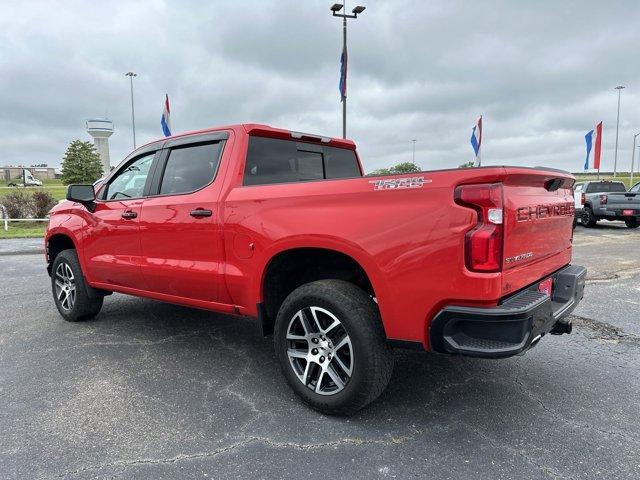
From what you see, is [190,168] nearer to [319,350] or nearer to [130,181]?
[130,181]

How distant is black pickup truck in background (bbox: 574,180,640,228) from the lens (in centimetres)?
1515

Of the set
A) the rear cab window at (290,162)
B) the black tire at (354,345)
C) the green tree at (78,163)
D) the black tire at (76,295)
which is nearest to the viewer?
the black tire at (354,345)

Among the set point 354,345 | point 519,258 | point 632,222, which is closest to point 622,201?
point 632,222

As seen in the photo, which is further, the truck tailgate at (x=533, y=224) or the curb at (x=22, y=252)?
the curb at (x=22, y=252)

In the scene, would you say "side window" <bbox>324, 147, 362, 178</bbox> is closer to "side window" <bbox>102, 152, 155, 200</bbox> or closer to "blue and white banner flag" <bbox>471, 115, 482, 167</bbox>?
"side window" <bbox>102, 152, 155, 200</bbox>

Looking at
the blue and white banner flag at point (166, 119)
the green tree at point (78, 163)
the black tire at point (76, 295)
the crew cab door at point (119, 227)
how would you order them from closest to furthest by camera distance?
the crew cab door at point (119, 227) < the black tire at point (76, 295) < the blue and white banner flag at point (166, 119) < the green tree at point (78, 163)

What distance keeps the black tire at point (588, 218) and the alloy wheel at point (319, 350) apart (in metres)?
16.0

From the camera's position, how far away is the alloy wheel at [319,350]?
290 cm

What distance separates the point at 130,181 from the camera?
4.44 meters

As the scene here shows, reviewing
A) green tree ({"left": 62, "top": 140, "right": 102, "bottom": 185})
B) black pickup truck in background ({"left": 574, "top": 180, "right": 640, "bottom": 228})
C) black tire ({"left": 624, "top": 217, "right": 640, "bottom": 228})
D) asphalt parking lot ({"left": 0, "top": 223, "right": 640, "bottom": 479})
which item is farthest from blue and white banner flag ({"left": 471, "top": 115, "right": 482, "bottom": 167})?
green tree ({"left": 62, "top": 140, "right": 102, "bottom": 185})

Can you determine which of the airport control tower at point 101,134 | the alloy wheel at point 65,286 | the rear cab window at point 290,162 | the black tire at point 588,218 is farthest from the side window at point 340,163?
the airport control tower at point 101,134

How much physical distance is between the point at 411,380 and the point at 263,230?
63.0 inches

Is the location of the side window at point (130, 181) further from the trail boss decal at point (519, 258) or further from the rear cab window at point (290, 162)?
the trail boss decal at point (519, 258)

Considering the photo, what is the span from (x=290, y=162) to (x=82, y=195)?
2190 mm
